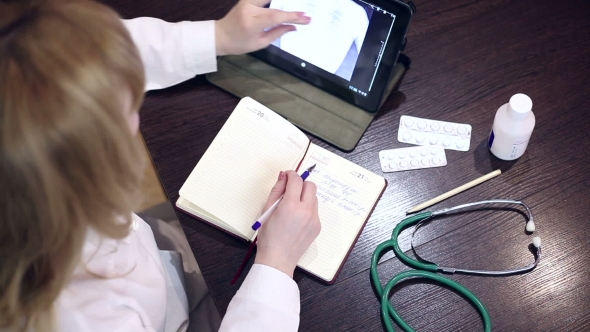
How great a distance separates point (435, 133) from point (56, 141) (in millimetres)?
647

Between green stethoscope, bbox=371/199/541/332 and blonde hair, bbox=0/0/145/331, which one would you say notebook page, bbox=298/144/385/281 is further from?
blonde hair, bbox=0/0/145/331

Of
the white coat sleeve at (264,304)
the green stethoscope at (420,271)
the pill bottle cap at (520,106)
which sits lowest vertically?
the white coat sleeve at (264,304)

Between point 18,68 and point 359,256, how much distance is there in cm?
57

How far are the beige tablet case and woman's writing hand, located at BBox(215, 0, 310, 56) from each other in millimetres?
41

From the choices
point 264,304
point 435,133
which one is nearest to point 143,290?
point 264,304

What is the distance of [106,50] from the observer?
574 millimetres

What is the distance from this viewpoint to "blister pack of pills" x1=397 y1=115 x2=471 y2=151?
38.1 inches

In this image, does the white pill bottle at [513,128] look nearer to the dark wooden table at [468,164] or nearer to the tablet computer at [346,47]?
the dark wooden table at [468,164]

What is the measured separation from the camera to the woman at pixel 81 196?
521 mm

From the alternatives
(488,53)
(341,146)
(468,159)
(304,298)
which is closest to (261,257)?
(304,298)

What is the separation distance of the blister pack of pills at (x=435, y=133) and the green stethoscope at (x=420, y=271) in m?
0.12

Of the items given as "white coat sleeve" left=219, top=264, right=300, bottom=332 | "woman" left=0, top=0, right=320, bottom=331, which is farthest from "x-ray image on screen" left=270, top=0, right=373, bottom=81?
"white coat sleeve" left=219, top=264, right=300, bottom=332

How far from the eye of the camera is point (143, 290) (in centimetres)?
82

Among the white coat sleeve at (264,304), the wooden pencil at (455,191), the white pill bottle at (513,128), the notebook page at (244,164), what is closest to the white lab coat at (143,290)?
the white coat sleeve at (264,304)
